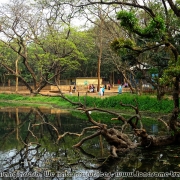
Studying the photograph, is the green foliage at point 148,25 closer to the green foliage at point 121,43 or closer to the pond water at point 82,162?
the green foliage at point 121,43

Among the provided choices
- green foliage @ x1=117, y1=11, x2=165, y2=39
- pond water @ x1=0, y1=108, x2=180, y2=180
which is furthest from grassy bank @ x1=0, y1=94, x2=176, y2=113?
green foliage @ x1=117, y1=11, x2=165, y2=39

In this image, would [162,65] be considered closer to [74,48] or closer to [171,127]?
[171,127]

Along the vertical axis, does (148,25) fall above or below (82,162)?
above

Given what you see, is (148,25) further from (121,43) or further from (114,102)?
(114,102)

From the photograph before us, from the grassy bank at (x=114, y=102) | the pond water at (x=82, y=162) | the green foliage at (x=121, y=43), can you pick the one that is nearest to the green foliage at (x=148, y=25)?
the green foliage at (x=121, y=43)

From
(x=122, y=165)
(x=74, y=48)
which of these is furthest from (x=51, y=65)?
(x=122, y=165)

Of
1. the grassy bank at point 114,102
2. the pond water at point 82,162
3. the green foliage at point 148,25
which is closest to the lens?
the pond water at point 82,162

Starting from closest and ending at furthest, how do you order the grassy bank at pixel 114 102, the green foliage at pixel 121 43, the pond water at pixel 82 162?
the pond water at pixel 82 162, the green foliage at pixel 121 43, the grassy bank at pixel 114 102

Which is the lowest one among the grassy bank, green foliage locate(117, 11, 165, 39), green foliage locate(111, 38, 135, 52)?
the grassy bank

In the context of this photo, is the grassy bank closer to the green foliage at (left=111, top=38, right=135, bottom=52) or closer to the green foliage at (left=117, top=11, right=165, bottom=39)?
the green foliage at (left=111, top=38, right=135, bottom=52)

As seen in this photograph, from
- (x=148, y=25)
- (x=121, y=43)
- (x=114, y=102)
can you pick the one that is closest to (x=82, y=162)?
(x=121, y=43)

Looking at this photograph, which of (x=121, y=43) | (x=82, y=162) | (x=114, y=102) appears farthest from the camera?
(x=114, y=102)

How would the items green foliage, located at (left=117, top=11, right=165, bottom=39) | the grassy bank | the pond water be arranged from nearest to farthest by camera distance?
the pond water < green foliage, located at (left=117, top=11, right=165, bottom=39) < the grassy bank

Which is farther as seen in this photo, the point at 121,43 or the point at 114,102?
the point at 114,102
